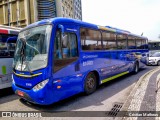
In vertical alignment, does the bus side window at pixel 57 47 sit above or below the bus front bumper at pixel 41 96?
above

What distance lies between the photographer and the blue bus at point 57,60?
5.06 m

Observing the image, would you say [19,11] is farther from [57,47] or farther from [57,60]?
[57,60]

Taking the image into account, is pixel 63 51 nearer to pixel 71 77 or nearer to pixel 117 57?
pixel 71 77

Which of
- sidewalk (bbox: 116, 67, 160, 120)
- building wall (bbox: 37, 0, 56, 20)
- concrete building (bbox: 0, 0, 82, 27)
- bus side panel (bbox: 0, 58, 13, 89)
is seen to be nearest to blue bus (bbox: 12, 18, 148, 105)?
bus side panel (bbox: 0, 58, 13, 89)

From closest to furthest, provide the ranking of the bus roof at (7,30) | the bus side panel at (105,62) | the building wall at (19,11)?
the bus side panel at (105,62), the bus roof at (7,30), the building wall at (19,11)

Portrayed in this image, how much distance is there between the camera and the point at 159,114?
443cm

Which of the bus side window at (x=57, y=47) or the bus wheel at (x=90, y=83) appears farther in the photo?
the bus wheel at (x=90, y=83)

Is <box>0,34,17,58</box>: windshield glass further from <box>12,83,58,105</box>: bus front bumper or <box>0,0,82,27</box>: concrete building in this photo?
<box>0,0,82,27</box>: concrete building

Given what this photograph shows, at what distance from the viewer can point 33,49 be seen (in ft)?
17.6

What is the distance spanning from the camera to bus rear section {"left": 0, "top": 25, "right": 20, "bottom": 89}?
7037 mm

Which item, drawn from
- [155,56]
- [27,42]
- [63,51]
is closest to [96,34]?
[63,51]

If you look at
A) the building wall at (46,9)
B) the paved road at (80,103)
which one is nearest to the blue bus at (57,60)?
the paved road at (80,103)

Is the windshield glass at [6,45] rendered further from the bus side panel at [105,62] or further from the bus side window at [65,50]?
the bus side panel at [105,62]

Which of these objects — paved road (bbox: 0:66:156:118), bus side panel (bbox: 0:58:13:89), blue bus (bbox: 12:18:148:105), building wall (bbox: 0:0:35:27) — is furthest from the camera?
building wall (bbox: 0:0:35:27)
